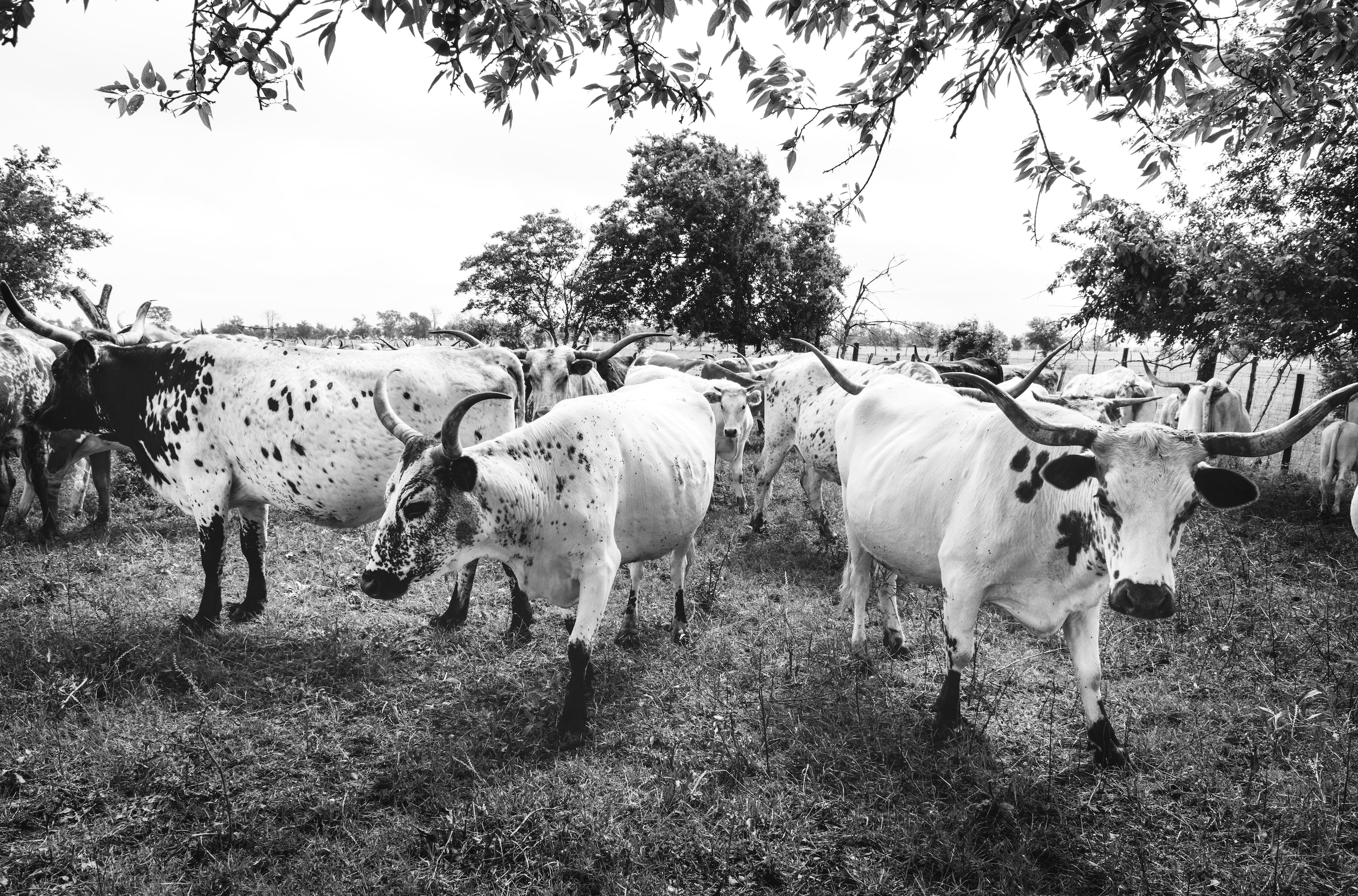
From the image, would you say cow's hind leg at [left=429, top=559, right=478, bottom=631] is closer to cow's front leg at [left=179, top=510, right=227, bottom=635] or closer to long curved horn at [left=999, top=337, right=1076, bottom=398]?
cow's front leg at [left=179, top=510, right=227, bottom=635]

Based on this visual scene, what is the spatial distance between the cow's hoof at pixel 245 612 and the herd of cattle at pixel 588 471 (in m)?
0.02

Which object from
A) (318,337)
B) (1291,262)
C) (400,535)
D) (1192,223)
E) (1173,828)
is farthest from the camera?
(318,337)

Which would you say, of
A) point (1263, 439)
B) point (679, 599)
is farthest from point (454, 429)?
point (1263, 439)

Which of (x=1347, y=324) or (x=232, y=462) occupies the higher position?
(x=1347, y=324)

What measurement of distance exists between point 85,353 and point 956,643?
7.02 metres

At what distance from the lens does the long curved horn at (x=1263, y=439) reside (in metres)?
3.29

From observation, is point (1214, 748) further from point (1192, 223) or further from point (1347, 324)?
point (1192, 223)

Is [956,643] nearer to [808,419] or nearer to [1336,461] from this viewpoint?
[808,419]

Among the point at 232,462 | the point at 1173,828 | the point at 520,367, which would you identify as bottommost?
the point at 1173,828

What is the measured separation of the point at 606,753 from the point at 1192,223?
14.6m

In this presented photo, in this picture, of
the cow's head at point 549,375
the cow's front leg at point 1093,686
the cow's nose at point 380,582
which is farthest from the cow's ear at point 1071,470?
the cow's head at point 549,375

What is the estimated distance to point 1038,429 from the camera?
370cm

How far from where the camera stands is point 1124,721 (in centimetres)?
462

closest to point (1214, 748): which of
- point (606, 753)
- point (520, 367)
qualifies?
point (606, 753)
